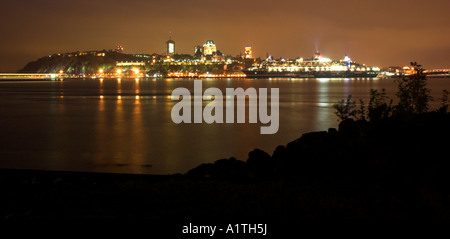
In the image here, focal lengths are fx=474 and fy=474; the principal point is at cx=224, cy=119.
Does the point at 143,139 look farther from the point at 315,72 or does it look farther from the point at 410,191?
the point at 315,72

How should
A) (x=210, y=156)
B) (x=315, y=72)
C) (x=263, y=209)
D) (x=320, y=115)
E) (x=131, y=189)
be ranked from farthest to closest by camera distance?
(x=315, y=72), (x=320, y=115), (x=210, y=156), (x=131, y=189), (x=263, y=209)

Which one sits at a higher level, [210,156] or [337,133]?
[337,133]

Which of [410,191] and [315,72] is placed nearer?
[410,191]

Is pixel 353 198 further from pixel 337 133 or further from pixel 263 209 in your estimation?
pixel 337 133

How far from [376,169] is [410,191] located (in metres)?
0.72

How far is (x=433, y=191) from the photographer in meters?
6.34

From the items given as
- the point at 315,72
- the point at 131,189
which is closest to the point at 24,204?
the point at 131,189

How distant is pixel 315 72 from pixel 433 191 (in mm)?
195533

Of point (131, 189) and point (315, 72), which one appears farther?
point (315, 72)

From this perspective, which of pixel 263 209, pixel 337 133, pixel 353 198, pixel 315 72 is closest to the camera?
pixel 263 209

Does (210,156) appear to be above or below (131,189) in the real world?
below

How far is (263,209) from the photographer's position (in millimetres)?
5734
